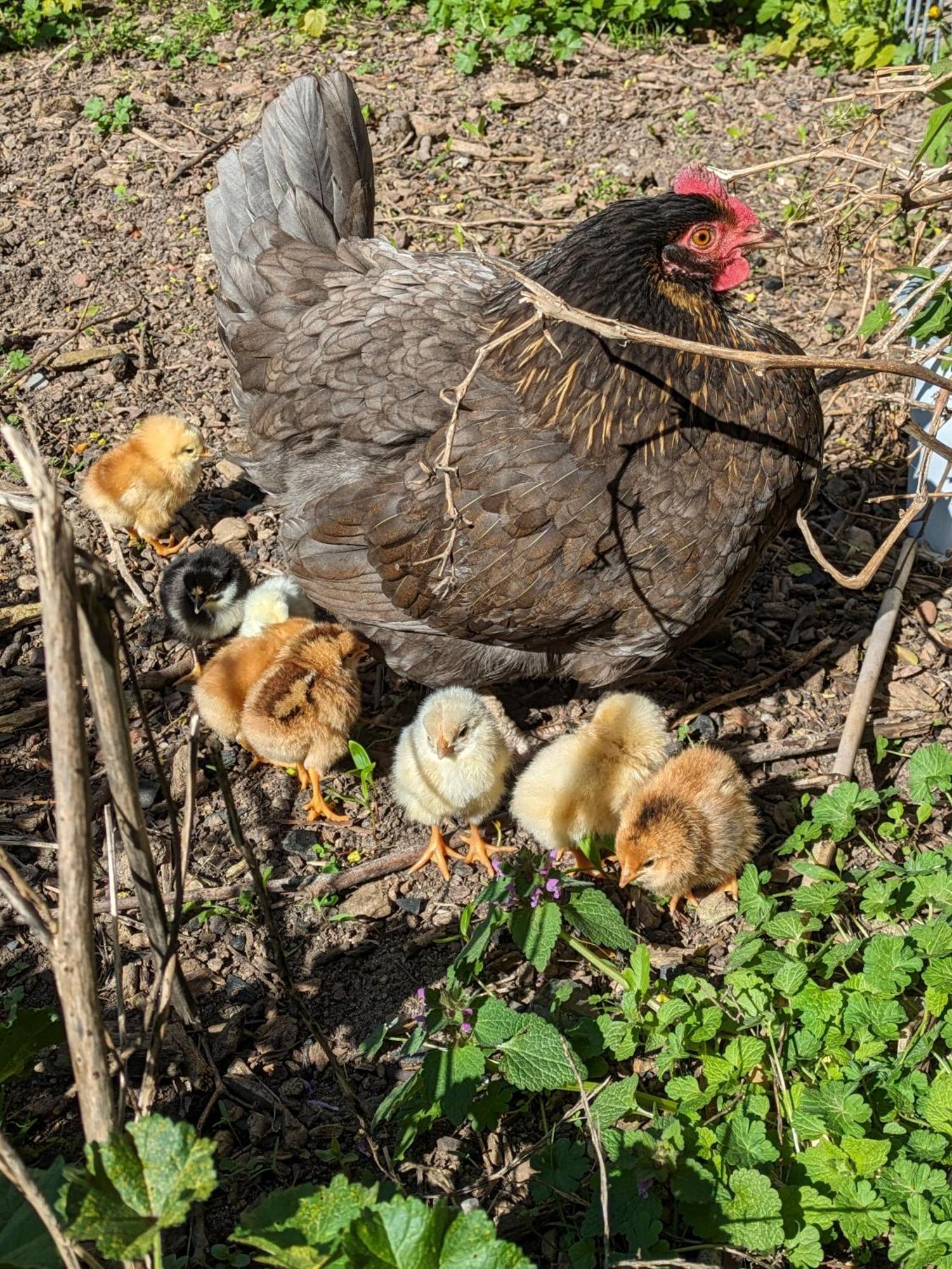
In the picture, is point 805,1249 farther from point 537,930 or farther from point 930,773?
point 930,773

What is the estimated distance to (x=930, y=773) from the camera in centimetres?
320

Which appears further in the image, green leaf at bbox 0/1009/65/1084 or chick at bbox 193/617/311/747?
chick at bbox 193/617/311/747

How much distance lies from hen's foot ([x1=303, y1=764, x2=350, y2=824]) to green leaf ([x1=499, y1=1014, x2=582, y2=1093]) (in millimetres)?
1283

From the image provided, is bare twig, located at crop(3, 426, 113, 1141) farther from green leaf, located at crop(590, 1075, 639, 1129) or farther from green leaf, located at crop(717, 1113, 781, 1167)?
green leaf, located at crop(717, 1113, 781, 1167)

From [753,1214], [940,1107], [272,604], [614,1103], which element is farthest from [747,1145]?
[272,604]

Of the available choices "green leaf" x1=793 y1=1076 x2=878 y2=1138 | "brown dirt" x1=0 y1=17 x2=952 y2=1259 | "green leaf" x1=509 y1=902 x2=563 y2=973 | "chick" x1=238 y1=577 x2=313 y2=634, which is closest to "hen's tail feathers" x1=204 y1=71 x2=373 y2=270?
"brown dirt" x1=0 y1=17 x2=952 y2=1259

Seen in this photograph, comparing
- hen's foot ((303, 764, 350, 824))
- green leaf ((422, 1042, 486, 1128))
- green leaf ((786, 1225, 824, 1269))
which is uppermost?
green leaf ((422, 1042, 486, 1128))

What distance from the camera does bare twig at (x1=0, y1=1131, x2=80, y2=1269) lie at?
171 cm

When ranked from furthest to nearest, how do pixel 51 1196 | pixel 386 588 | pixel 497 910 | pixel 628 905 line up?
pixel 386 588
pixel 628 905
pixel 497 910
pixel 51 1196

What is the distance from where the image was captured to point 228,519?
4578mm

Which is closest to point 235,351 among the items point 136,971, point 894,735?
point 136,971

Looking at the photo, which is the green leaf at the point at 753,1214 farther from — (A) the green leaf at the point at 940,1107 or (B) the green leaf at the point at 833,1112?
(A) the green leaf at the point at 940,1107

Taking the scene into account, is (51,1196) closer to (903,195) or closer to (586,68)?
(903,195)

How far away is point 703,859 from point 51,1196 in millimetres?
1835
